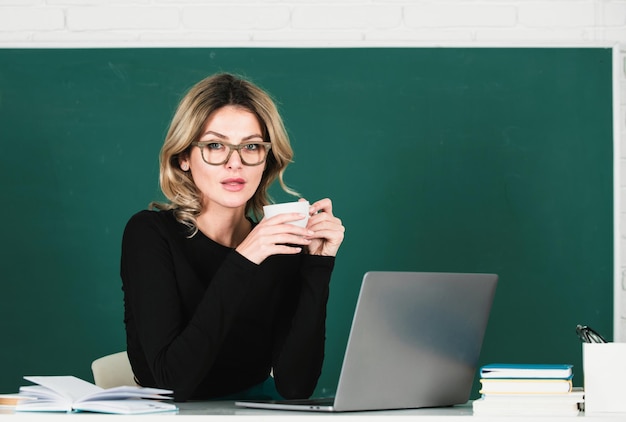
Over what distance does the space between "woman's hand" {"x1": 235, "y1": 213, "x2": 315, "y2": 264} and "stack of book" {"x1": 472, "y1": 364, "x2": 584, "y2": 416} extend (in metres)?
0.44

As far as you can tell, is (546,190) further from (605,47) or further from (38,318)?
(38,318)

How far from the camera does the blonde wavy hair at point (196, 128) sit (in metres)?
1.97

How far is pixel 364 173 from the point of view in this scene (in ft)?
9.96

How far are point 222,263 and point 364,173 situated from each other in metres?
1.34

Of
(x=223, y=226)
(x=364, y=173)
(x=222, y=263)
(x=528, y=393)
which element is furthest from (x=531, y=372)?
(x=364, y=173)

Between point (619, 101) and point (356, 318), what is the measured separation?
209cm

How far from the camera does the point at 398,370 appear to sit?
1.38m

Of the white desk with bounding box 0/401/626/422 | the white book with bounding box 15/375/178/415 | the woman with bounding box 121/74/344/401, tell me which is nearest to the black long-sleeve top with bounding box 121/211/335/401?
the woman with bounding box 121/74/344/401
